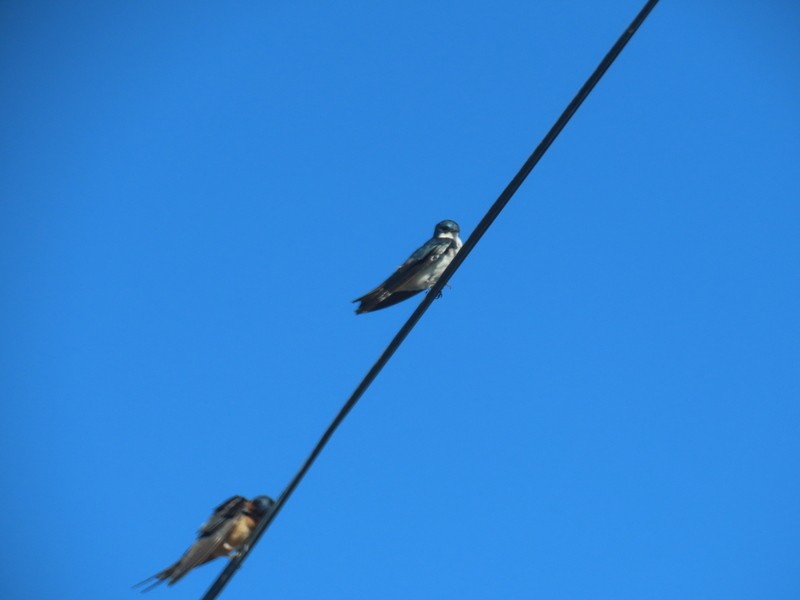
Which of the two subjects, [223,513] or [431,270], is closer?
[223,513]

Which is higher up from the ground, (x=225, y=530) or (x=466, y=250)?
(x=466, y=250)

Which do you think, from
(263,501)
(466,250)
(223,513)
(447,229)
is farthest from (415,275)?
(466,250)

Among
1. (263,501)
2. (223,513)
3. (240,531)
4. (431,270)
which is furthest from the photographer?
(431,270)

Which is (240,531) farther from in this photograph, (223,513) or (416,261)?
(416,261)

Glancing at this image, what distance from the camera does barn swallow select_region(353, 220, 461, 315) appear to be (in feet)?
21.4

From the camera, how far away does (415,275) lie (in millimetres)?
6891

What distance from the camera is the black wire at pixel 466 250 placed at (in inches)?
119

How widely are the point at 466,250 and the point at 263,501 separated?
3.50m

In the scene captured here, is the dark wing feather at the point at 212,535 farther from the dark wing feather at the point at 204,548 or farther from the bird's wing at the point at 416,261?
the bird's wing at the point at 416,261

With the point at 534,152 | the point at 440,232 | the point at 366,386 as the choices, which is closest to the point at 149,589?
the point at 366,386

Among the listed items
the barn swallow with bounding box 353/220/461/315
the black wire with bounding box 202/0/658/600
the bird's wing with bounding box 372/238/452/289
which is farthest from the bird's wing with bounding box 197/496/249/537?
the black wire with bounding box 202/0/658/600

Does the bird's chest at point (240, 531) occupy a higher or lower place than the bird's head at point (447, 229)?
lower

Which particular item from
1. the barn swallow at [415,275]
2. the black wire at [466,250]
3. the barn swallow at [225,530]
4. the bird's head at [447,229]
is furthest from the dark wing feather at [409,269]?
the black wire at [466,250]

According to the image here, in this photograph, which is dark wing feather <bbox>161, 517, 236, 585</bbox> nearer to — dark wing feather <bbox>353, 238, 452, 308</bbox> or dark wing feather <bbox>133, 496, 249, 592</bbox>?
dark wing feather <bbox>133, 496, 249, 592</bbox>
